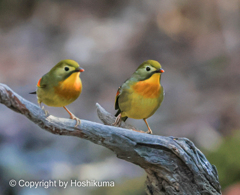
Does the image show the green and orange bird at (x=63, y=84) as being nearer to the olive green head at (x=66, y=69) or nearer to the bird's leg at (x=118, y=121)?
the olive green head at (x=66, y=69)

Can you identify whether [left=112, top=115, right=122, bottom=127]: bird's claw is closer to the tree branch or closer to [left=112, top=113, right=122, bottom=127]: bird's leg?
[left=112, top=113, right=122, bottom=127]: bird's leg

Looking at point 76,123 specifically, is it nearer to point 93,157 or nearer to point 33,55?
point 93,157

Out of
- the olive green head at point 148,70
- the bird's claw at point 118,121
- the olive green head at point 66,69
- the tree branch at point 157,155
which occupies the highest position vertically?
the olive green head at point 148,70

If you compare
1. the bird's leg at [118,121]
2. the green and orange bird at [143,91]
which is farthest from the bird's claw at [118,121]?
the green and orange bird at [143,91]

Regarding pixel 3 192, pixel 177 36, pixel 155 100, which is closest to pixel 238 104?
pixel 177 36

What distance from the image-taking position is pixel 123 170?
2.38m

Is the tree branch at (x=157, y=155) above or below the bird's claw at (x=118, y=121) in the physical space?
below

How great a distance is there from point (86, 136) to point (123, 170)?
46.4 inches

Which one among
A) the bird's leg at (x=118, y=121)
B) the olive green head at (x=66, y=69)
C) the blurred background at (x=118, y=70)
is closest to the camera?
the olive green head at (x=66, y=69)

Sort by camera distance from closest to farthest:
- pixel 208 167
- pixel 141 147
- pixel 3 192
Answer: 1. pixel 141 147
2. pixel 208 167
3. pixel 3 192

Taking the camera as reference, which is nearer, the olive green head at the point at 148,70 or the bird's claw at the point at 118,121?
the olive green head at the point at 148,70

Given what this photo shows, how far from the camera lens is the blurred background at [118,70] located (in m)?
2.33

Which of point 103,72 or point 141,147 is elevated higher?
point 103,72

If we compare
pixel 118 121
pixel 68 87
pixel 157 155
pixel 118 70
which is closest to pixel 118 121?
pixel 118 121
